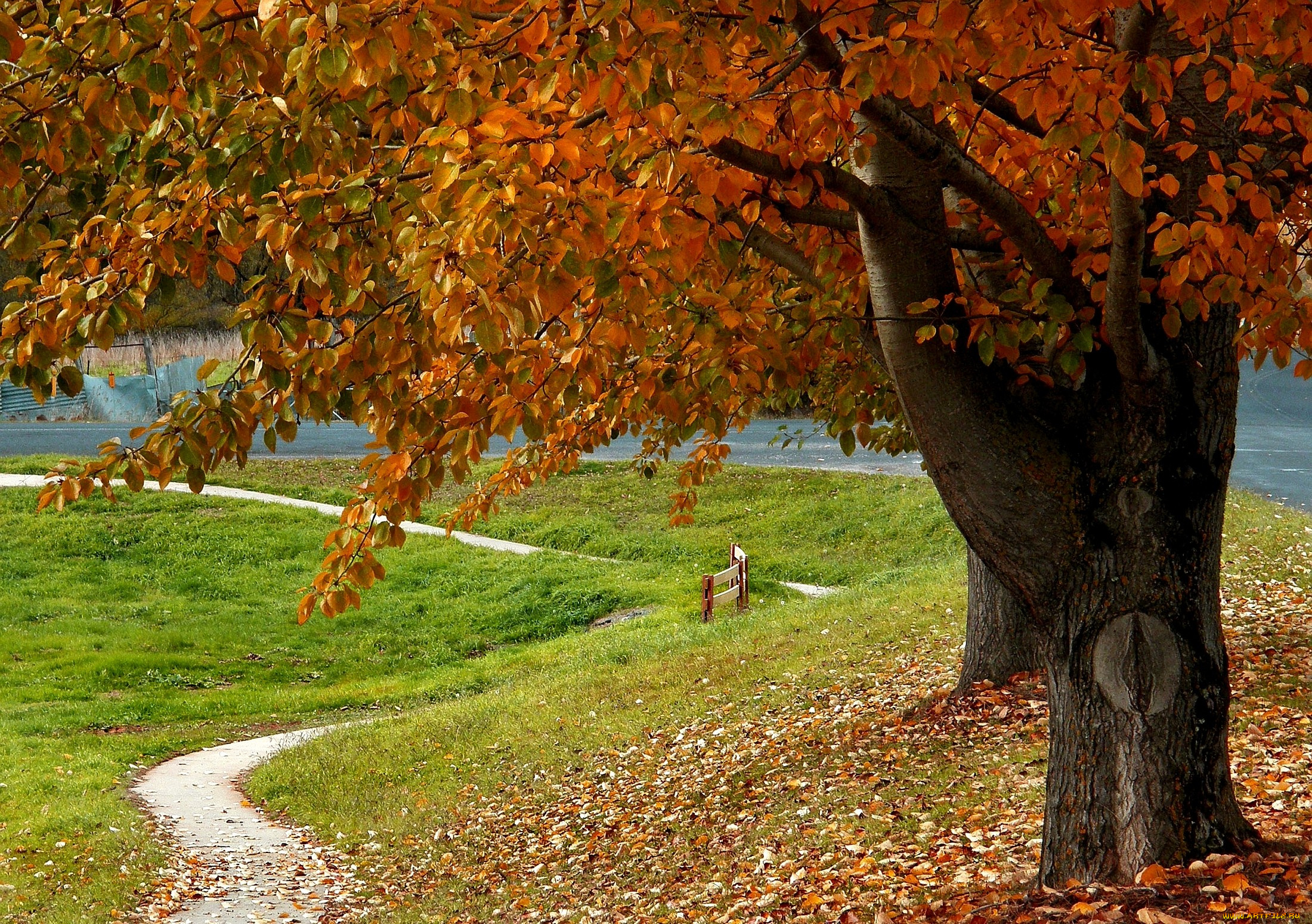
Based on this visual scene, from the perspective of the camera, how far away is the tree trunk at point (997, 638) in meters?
7.84

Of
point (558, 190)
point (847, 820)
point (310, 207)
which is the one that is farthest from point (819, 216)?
point (847, 820)

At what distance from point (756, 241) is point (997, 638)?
4570 mm

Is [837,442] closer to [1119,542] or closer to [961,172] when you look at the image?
[1119,542]

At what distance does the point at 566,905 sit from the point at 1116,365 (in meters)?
4.11

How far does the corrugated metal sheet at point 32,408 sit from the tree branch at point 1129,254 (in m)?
31.5

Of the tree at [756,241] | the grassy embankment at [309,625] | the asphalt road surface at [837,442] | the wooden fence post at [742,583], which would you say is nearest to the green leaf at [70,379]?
the tree at [756,241]

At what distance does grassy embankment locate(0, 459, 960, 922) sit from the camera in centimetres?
968

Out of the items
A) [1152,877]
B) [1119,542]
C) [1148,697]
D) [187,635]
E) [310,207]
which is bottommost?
[187,635]

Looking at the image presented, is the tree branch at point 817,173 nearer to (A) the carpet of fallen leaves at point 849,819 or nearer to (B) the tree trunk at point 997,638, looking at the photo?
(A) the carpet of fallen leaves at point 849,819

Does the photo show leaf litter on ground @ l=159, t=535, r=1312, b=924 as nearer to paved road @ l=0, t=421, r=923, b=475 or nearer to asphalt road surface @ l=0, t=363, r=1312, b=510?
asphalt road surface @ l=0, t=363, r=1312, b=510

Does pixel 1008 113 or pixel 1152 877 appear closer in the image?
pixel 1152 877

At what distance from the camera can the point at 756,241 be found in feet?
Result: 14.0

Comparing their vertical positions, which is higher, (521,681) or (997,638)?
(997,638)

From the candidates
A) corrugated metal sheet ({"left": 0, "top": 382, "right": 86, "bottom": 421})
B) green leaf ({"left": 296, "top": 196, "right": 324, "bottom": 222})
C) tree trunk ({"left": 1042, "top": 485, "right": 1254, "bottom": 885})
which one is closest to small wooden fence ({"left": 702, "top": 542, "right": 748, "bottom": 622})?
tree trunk ({"left": 1042, "top": 485, "right": 1254, "bottom": 885})
